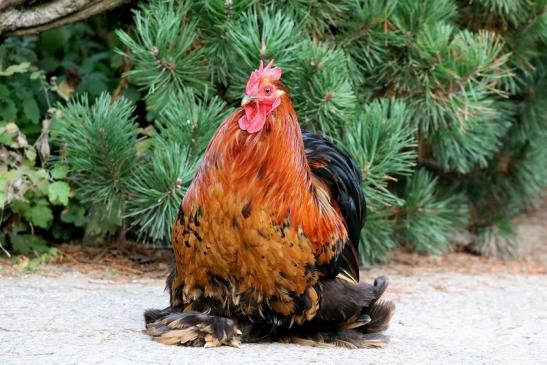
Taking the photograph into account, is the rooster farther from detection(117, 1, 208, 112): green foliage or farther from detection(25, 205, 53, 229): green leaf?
detection(25, 205, 53, 229): green leaf

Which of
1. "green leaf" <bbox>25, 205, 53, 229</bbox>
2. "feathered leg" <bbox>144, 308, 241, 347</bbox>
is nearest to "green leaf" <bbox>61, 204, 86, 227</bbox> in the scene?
"green leaf" <bbox>25, 205, 53, 229</bbox>

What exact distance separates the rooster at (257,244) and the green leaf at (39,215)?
174 cm

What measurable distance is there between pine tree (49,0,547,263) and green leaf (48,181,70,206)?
0.12m

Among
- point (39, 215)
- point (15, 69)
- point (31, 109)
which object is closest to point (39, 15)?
point (15, 69)

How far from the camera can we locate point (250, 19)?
5.47m

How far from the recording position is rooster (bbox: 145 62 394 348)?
13.1 ft

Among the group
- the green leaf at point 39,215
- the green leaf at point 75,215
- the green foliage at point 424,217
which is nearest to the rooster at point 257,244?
the green leaf at point 39,215

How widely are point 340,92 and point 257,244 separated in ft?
5.84

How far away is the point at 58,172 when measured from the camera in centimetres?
570

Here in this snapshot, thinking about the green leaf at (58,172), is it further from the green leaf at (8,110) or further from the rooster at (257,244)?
the rooster at (257,244)

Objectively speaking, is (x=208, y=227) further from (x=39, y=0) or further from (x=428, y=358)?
(x=39, y=0)

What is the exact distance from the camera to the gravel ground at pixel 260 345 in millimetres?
3934

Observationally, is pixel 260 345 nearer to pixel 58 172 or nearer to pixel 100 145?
pixel 100 145

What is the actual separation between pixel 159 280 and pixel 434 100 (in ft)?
6.82
